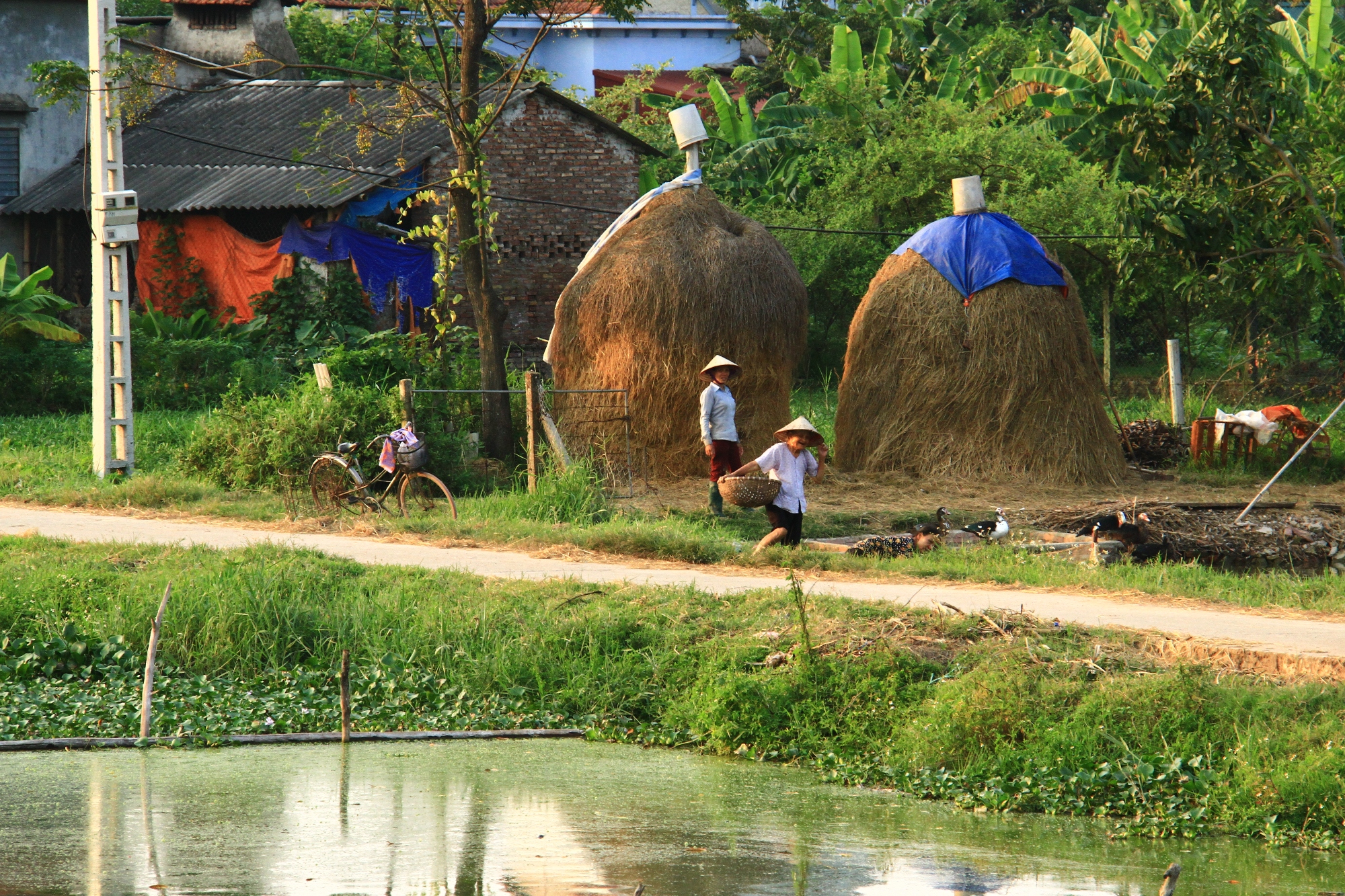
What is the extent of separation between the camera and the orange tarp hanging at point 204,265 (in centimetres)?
2219

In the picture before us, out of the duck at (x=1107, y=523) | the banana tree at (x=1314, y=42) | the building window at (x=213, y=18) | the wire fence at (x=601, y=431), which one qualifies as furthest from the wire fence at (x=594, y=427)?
the building window at (x=213, y=18)

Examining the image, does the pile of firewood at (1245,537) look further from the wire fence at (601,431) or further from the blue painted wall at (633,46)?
the blue painted wall at (633,46)

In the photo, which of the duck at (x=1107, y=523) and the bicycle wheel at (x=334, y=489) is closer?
the duck at (x=1107, y=523)

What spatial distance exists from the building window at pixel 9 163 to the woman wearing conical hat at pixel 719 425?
1598 centimetres

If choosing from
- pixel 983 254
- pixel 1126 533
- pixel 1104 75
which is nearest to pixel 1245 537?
pixel 1126 533

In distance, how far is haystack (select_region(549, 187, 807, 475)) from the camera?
15.0 meters

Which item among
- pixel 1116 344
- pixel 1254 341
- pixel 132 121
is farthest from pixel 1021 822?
pixel 1116 344

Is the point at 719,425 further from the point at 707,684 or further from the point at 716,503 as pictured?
the point at 707,684

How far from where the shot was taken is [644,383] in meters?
15.0

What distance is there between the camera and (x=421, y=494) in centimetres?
1298

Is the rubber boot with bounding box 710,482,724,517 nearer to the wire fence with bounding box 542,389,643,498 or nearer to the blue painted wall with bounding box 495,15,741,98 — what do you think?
the wire fence with bounding box 542,389,643,498

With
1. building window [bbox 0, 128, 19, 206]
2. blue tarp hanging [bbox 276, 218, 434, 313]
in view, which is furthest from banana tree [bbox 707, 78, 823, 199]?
building window [bbox 0, 128, 19, 206]

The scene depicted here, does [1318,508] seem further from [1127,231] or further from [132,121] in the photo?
[132,121]

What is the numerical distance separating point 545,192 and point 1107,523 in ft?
44.6
